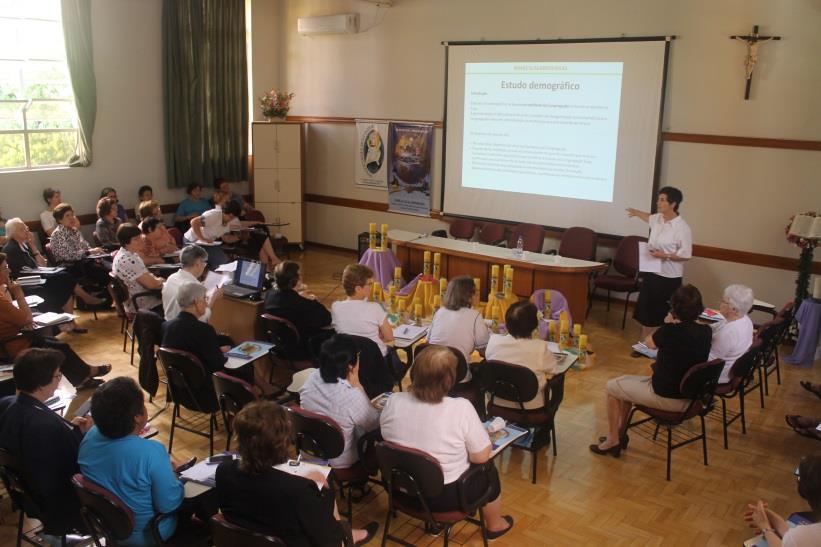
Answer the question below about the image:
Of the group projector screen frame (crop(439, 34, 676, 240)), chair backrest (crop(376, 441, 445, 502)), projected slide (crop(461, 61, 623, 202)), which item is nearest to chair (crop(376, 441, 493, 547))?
chair backrest (crop(376, 441, 445, 502))

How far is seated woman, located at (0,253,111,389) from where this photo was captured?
5.07 metres

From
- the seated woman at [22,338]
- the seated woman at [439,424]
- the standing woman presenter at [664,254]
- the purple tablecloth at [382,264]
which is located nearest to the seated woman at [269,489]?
the seated woman at [439,424]

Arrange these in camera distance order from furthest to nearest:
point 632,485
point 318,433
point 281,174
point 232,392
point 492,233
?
1. point 281,174
2. point 492,233
3. point 632,485
4. point 232,392
5. point 318,433

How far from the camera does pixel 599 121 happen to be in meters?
8.41

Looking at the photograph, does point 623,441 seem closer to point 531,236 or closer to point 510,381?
point 510,381

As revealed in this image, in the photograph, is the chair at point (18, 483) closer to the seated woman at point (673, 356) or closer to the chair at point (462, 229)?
the seated woman at point (673, 356)

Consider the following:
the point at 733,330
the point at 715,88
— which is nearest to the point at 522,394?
the point at 733,330

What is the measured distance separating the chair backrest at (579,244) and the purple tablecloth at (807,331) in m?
2.28

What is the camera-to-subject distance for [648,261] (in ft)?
22.8

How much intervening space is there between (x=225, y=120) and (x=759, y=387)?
804 centimetres

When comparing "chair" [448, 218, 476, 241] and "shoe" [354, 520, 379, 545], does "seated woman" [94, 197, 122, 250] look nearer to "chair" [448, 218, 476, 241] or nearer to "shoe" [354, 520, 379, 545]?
"chair" [448, 218, 476, 241]

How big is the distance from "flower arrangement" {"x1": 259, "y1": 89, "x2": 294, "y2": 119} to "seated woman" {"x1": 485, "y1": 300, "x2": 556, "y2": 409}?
7308mm

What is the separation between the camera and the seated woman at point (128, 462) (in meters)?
3.05

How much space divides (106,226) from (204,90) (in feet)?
9.83
